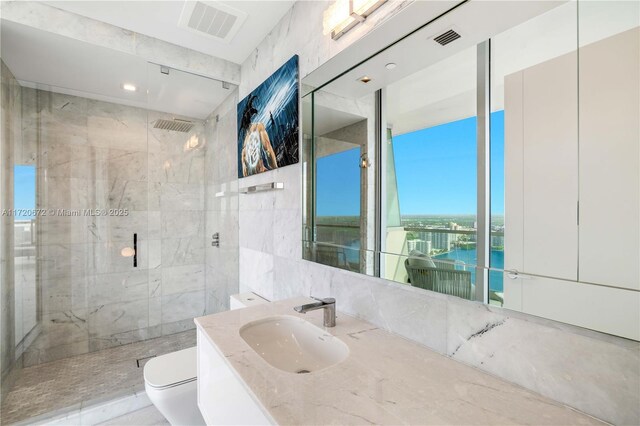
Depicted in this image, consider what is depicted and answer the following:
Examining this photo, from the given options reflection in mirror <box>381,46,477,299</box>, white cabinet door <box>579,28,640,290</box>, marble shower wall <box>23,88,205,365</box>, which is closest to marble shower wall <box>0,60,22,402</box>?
marble shower wall <box>23,88,205,365</box>

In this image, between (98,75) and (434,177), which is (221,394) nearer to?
(434,177)

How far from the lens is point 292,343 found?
4.38 feet

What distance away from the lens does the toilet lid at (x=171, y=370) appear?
1.59m

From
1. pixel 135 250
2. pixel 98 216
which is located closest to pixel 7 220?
pixel 98 216

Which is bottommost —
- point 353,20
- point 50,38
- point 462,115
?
point 462,115

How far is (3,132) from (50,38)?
763 mm

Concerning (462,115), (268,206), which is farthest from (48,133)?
(462,115)

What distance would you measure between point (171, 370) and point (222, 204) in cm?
155

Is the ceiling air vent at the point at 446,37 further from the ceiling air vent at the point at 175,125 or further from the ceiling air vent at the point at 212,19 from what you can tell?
the ceiling air vent at the point at 175,125

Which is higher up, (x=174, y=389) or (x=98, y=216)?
(x=98, y=216)

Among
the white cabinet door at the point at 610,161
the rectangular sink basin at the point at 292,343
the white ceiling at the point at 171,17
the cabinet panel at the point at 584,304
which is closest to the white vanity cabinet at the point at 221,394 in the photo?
the rectangular sink basin at the point at 292,343

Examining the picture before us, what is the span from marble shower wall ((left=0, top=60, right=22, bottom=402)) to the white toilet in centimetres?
125

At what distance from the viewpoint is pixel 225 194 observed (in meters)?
2.83

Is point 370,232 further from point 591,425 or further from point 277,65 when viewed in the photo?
point 277,65
